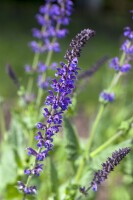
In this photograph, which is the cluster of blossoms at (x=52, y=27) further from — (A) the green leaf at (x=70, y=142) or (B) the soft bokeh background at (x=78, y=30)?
(B) the soft bokeh background at (x=78, y=30)

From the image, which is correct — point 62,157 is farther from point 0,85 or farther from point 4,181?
point 0,85

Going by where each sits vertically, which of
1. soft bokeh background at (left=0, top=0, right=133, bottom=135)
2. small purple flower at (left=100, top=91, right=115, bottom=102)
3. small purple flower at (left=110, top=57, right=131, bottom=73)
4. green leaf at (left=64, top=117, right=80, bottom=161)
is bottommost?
green leaf at (left=64, top=117, right=80, bottom=161)

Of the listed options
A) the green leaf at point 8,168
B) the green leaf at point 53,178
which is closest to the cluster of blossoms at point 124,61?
the green leaf at point 53,178

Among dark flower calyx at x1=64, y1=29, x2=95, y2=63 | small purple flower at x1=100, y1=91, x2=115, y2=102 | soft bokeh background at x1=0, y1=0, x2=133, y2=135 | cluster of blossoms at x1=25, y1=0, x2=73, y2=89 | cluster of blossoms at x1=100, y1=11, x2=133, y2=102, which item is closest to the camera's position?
dark flower calyx at x1=64, y1=29, x2=95, y2=63

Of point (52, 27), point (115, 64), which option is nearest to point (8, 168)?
point (52, 27)

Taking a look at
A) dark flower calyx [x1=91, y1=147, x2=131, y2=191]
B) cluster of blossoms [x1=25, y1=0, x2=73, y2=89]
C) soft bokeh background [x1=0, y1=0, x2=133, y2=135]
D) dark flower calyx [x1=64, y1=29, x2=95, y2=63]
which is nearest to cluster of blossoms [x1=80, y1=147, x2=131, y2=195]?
dark flower calyx [x1=91, y1=147, x2=131, y2=191]

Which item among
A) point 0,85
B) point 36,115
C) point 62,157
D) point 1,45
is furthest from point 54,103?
point 1,45

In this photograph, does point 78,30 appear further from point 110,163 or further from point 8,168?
point 110,163

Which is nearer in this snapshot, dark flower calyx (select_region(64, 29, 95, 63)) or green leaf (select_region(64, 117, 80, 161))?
dark flower calyx (select_region(64, 29, 95, 63))

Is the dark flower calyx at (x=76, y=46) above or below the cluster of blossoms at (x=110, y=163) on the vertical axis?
above

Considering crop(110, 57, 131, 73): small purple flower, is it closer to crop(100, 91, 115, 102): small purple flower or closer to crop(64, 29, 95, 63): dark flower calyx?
crop(100, 91, 115, 102): small purple flower
